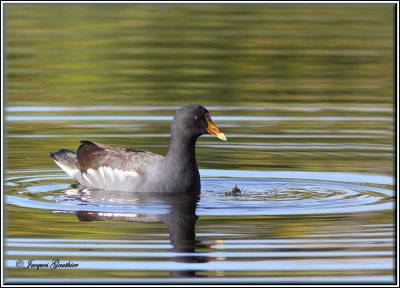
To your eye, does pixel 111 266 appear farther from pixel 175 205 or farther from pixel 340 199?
pixel 340 199

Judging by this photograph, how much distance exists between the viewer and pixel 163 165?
1391cm

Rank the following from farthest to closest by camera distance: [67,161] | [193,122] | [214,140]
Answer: [214,140]
[67,161]
[193,122]

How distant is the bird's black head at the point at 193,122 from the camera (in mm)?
14008

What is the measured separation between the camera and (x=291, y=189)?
13.8 meters

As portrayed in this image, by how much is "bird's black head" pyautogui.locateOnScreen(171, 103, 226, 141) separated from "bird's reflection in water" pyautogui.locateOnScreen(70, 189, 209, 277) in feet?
2.64

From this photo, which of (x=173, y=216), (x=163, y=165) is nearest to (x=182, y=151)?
(x=163, y=165)

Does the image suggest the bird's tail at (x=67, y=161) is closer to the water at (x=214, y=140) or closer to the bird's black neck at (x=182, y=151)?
the water at (x=214, y=140)

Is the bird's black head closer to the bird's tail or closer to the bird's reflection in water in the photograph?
the bird's reflection in water

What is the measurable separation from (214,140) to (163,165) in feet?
10.5

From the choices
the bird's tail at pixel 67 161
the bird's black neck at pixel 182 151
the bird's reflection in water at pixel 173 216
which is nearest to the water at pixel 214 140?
the bird's reflection in water at pixel 173 216

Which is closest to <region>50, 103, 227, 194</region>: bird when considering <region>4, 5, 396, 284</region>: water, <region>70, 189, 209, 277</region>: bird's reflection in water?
<region>70, 189, 209, 277</region>: bird's reflection in water

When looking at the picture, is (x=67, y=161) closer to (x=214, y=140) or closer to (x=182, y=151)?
(x=182, y=151)

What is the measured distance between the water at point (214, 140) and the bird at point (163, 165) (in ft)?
0.79

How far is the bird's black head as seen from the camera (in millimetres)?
14008
